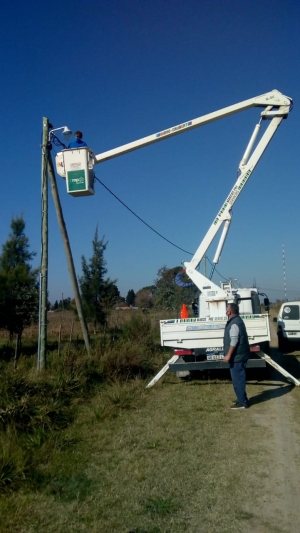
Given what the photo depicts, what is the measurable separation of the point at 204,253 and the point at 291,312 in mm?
6637

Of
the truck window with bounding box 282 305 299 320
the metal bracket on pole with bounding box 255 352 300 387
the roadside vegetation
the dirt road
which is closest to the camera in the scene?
the dirt road

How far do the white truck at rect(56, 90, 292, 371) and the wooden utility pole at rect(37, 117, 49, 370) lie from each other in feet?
1.72

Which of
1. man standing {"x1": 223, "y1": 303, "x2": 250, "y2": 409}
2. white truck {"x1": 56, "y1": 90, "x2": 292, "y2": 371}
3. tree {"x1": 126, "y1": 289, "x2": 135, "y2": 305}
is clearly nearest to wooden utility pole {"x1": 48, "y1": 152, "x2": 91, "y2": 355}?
white truck {"x1": 56, "y1": 90, "x2": 292, "y2": 371}

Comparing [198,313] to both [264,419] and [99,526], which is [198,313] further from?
[99,526]

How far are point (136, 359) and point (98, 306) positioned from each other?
11512 mm

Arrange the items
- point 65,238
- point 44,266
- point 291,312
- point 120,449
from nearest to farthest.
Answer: point 120,449 < point 44,266 < point 65,238 < point 291,312

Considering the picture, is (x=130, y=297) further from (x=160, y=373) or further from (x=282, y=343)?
(x=160, y=373)

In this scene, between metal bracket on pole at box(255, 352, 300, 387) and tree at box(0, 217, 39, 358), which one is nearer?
metal bracket on pole at box(255, 352, 300, 387)

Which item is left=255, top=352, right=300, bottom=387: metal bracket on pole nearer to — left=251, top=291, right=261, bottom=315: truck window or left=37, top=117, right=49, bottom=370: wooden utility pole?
left=251, top=291, right=261, bottom=315: truck window

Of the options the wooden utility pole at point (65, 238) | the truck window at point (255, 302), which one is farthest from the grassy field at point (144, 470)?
the truck window at point (255, 302)

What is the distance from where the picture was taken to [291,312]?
17016mm

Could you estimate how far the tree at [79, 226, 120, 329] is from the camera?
2272 cm

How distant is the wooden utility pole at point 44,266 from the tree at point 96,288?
457 inches

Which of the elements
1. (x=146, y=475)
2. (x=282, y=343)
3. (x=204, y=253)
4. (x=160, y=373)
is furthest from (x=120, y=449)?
(x=282, y=343)
